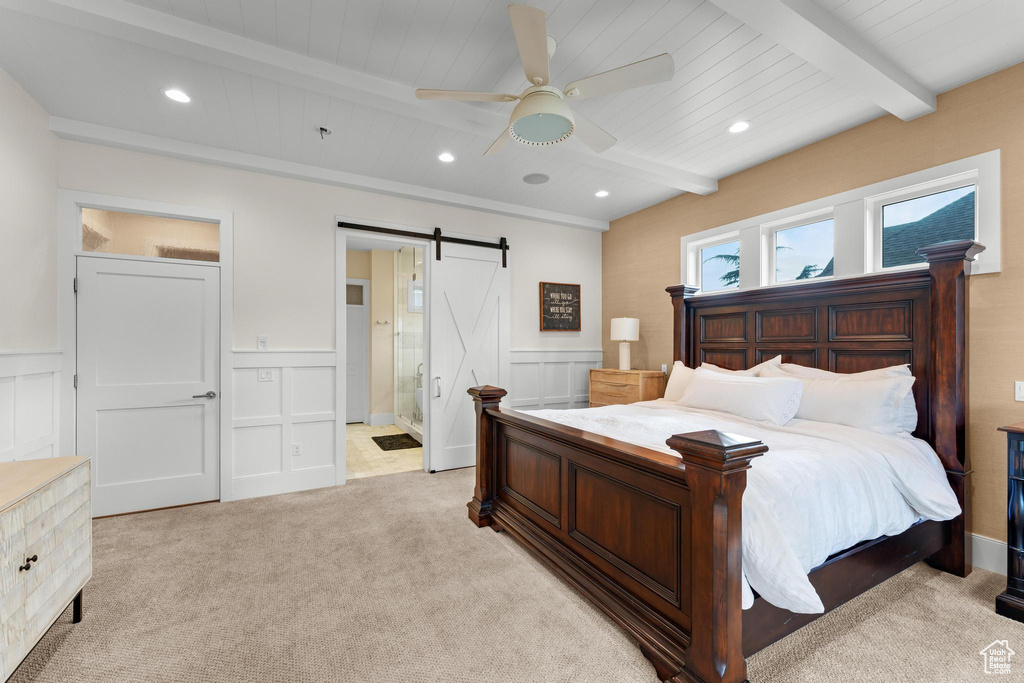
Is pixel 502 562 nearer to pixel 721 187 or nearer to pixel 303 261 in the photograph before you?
pixel 303 261

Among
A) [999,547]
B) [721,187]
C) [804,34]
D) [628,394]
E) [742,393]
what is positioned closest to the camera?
[804,34]

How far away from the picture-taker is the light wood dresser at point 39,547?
1445 millimetres

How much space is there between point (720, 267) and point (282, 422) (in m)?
4.18

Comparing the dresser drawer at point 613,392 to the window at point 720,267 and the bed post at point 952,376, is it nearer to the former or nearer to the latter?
the window at point 720,267

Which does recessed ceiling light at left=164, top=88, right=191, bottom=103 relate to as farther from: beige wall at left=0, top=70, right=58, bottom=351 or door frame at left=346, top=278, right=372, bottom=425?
door frame at left=346, top=278, right=372, bottom=425

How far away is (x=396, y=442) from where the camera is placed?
231 inches

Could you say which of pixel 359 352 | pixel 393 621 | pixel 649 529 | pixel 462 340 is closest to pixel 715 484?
pixel 649 529

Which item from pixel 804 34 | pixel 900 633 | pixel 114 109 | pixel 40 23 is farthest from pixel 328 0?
pixel 900 633

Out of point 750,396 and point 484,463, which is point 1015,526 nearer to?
point 750,396

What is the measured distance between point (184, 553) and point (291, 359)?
1.61m

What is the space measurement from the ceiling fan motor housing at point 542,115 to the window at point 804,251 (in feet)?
8.03

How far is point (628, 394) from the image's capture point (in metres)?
4.53

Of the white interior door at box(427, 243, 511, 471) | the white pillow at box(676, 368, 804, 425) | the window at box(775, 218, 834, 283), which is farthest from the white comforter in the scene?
the white interior door at box(427, 243, 511, 471)

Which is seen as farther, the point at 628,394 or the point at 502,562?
the point at 628,394
